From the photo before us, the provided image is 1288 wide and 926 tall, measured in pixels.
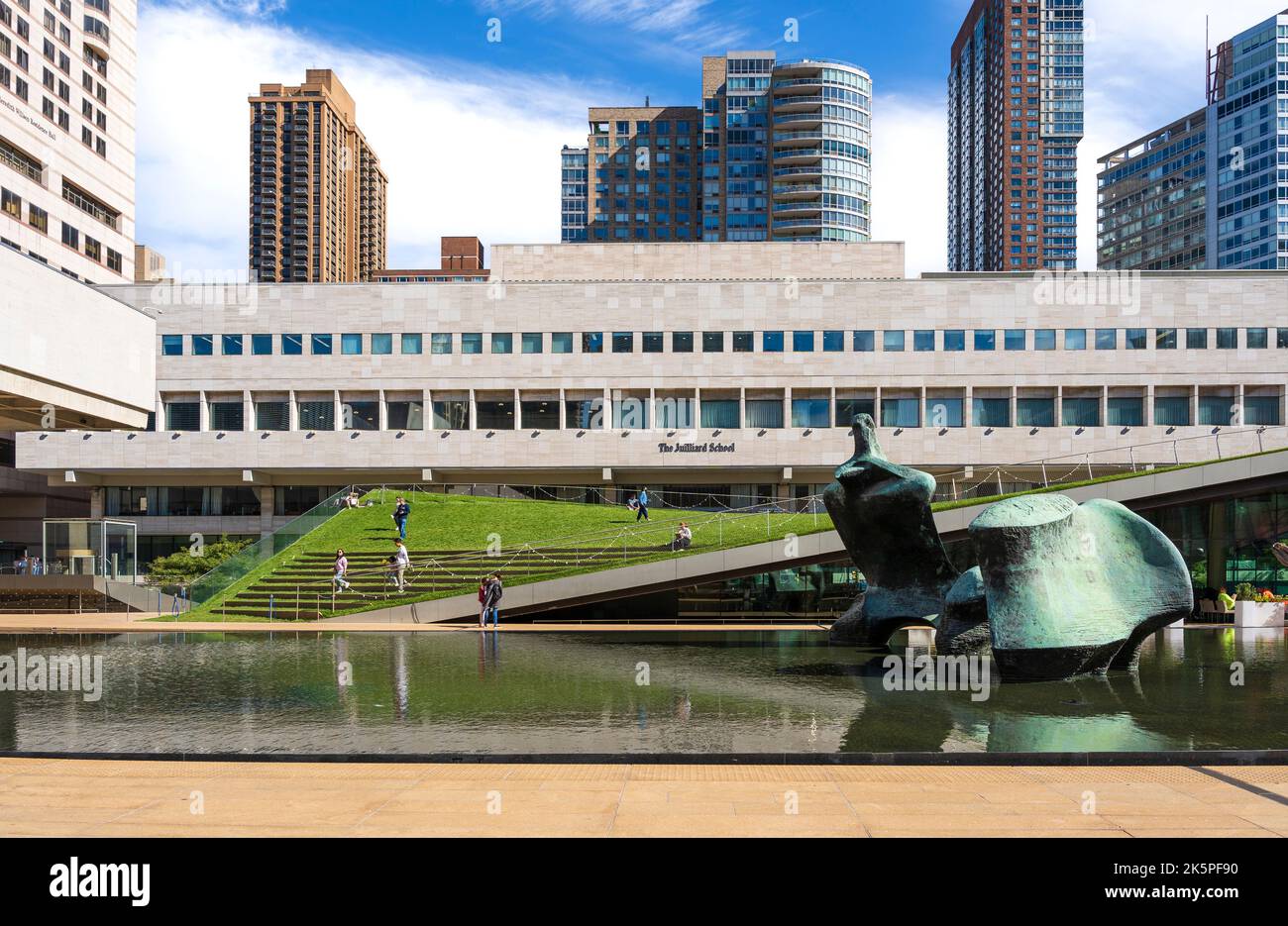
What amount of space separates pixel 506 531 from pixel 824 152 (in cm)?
10081

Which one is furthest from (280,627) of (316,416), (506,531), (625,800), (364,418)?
(316,416)

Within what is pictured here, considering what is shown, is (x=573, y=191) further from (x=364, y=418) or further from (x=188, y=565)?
(x=188, y=565)

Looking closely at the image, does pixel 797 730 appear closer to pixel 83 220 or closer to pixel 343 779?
pixel 343 779

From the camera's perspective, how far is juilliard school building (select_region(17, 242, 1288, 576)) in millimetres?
58062

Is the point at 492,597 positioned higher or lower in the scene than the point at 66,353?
lower

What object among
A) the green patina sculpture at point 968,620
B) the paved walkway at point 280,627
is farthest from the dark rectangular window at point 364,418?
the green patina sculpture at point 968,620

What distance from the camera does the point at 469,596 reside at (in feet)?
109

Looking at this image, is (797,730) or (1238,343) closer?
(797,730)

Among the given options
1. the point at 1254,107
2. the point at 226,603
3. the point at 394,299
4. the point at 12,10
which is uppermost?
the point at 1254,107

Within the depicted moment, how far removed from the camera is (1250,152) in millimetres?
137500

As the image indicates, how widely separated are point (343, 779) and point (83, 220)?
280ft

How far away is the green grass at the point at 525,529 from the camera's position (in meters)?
34.4
